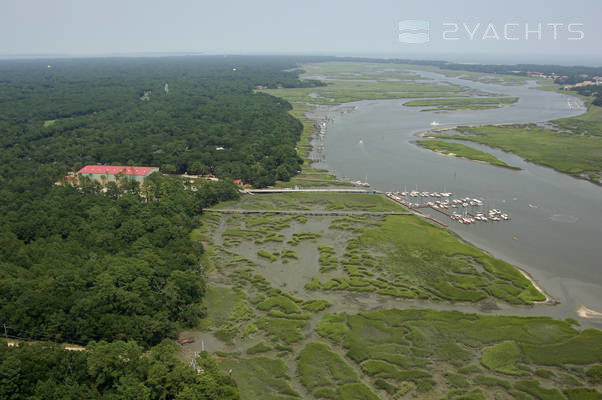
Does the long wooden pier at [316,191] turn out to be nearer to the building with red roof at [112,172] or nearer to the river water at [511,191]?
the river water at [511,191]

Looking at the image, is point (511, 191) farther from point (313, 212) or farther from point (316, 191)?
point (313, 212)

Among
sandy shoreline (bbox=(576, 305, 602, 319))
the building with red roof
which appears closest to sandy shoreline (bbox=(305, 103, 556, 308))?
sandy shoreline (bbox=(576, 305, 602, 319))

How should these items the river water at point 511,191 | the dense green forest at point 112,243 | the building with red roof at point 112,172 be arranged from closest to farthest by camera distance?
the dense green forest at point 112,243 < the river water at point 511,191 < the building with red roof at point 112,172

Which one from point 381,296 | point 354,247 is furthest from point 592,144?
point 381,296

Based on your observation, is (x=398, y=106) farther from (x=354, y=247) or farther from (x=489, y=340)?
(x=489, y=340)

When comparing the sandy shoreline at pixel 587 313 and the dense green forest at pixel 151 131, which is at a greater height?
the dense green forest at pixel 151 131

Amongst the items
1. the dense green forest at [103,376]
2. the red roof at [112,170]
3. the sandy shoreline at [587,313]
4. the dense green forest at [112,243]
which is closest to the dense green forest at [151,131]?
the dense green forest at [112,243]

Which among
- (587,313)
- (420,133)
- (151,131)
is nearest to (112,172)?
(151,131)
